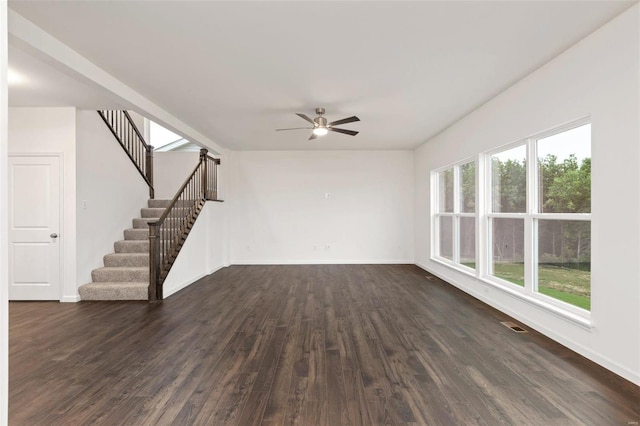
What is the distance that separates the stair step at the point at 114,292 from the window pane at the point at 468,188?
17.3 feet

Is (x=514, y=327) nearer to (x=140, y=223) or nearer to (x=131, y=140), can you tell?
(x=140, y=223)

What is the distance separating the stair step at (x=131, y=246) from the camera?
5453 mm

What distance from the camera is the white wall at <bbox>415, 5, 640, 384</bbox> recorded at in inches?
92.9

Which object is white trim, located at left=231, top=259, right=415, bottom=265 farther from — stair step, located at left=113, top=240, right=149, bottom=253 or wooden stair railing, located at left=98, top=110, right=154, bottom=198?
wooden stair railing, located at left=98, top=110, right=154, bottom=198

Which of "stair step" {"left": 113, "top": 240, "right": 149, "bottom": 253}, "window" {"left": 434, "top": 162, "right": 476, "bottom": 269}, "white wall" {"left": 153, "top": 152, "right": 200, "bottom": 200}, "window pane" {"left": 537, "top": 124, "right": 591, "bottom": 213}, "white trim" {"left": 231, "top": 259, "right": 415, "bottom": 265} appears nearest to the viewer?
"window pane" {"left": 537, "top": 124, "right": 591, "bottom": 213}

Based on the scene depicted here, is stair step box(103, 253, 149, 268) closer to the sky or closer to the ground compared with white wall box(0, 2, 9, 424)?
closer to the ground

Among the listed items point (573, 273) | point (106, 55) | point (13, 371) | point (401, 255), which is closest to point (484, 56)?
point (573, 273)

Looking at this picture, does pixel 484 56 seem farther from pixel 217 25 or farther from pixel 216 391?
pixel 216 391

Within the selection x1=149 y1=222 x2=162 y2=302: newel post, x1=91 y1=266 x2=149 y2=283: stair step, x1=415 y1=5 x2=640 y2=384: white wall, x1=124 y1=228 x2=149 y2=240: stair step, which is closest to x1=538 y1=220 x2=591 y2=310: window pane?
x1=415 y1=5 x2=640 y2=384: white wall

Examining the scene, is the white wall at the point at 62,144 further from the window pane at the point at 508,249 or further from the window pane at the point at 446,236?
the window pane at the point at 446,236

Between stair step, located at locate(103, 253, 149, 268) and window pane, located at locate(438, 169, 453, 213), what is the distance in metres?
5.58

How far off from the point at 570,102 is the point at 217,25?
3.22m

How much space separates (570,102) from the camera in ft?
9.70

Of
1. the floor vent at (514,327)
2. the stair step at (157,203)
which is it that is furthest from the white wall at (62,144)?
the floor vent at (514,327)
